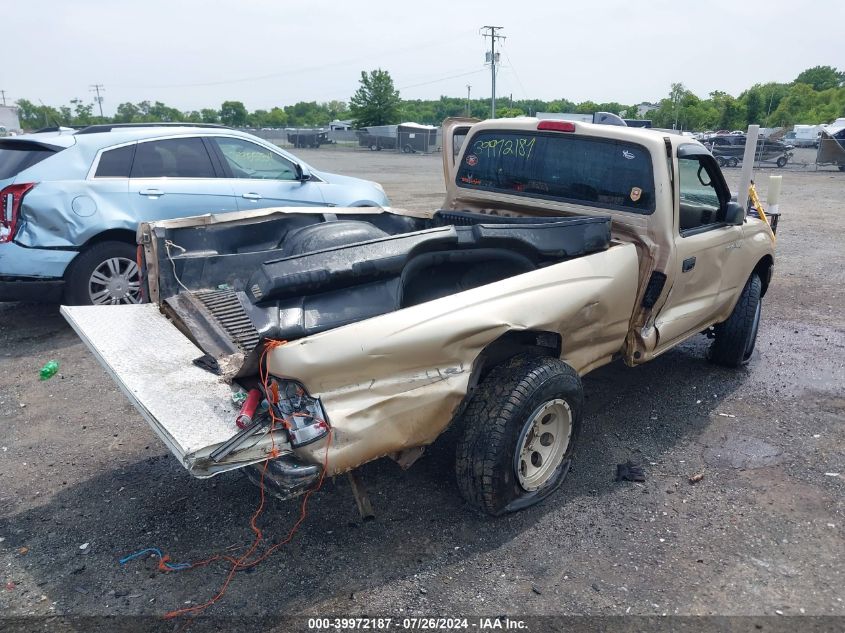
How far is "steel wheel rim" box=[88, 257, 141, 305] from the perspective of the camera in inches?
247

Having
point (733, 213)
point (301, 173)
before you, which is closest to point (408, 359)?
point (733, 213)

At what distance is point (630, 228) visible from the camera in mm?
4324

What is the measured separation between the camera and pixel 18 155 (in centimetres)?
621

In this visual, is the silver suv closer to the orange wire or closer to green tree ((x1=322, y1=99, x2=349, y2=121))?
the orange wire

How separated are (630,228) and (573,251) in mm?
717

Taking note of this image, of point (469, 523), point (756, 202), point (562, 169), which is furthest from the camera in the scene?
point (756, 202)

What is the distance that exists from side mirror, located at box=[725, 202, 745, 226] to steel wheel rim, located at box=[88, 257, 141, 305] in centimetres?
498

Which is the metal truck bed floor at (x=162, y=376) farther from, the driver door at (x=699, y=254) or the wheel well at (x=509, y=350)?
the driver door at (x=699, y=254)

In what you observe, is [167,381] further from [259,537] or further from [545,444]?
[545,444]

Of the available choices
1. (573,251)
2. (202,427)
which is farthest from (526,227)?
(202,427)

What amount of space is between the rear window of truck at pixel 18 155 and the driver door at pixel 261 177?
162 centimetres

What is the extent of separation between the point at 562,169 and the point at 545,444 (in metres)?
2.00

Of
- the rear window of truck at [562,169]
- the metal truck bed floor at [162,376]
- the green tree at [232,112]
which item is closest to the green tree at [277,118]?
the green tree at [232,112]

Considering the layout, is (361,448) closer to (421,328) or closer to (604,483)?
(421,328)
